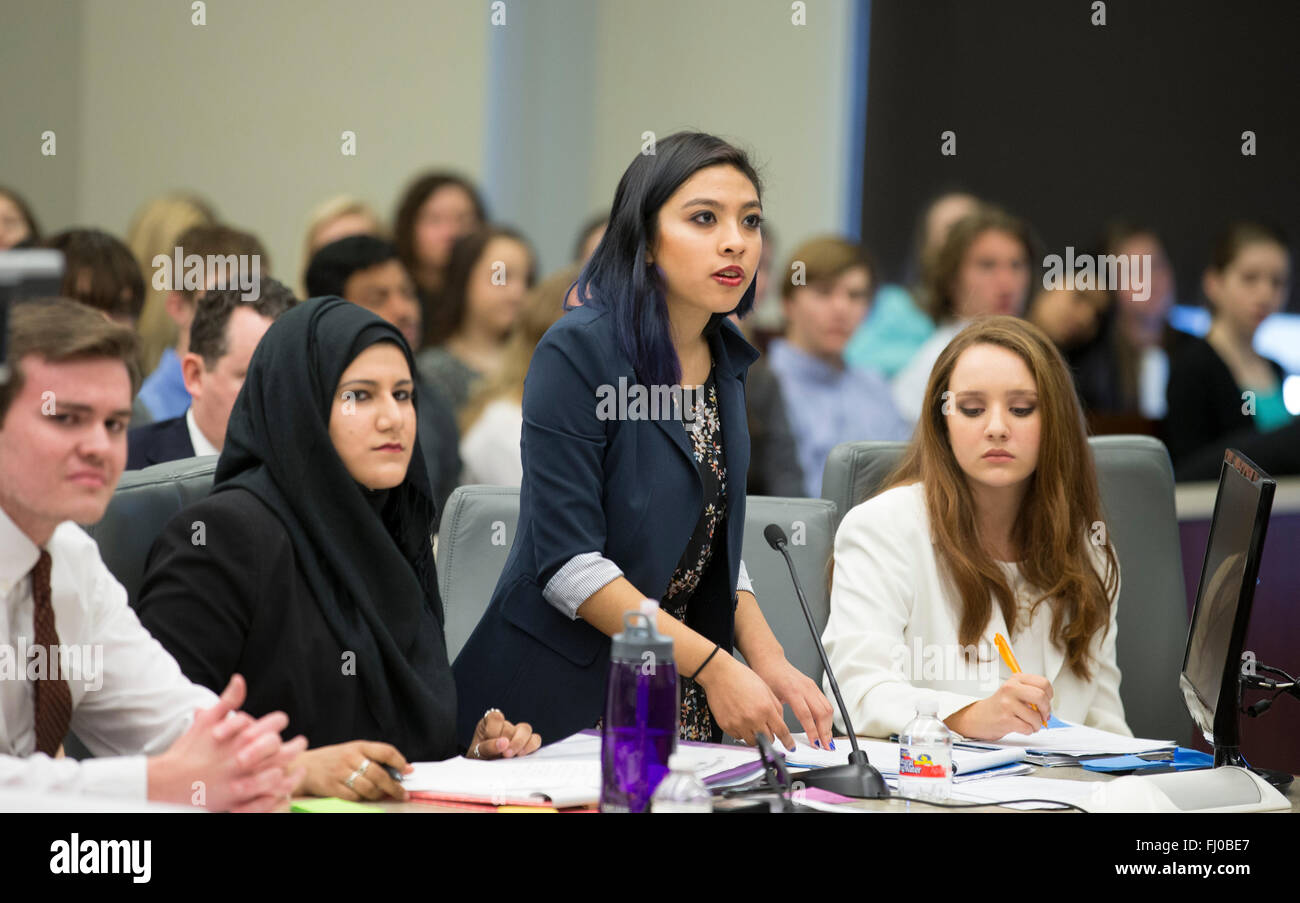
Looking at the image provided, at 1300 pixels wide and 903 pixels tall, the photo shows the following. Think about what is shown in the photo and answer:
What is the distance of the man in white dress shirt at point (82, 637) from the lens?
1515mm

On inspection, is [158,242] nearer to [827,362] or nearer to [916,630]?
[827,362]

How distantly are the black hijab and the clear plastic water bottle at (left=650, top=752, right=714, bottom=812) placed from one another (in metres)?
0.54

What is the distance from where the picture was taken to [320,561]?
6.41ft

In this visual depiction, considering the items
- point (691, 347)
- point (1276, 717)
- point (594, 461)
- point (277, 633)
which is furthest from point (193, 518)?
point (1276, 717)

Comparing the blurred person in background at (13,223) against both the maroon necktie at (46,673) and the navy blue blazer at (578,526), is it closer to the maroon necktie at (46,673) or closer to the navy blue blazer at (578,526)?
the navy blue blazer at (578,526)

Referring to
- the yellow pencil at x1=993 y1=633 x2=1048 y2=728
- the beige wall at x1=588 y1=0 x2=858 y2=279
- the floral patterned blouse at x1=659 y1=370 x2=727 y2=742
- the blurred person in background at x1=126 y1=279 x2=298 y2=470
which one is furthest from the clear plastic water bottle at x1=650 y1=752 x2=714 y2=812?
the beige wall at x1=588 y1=0 x2=858 y2=279

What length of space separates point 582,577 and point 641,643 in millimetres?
407

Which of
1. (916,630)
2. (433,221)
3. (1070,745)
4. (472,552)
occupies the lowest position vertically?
(1070,745)

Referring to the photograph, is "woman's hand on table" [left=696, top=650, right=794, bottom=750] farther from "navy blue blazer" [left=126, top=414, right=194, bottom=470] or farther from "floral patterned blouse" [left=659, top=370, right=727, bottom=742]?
"navy blue blazer" [left=126, top=414, right=194, bottom=470]

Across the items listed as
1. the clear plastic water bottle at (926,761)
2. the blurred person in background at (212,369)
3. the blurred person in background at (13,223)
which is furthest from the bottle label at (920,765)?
the blurred person in background at (13,223)

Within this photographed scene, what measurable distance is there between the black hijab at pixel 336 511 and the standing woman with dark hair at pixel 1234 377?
2688 millimetres

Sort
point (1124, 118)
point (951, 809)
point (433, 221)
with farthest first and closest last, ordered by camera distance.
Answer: point (1124, 118) → point (433, 221) → point (951, 809)

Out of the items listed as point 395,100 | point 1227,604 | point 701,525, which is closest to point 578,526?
point 701,525
